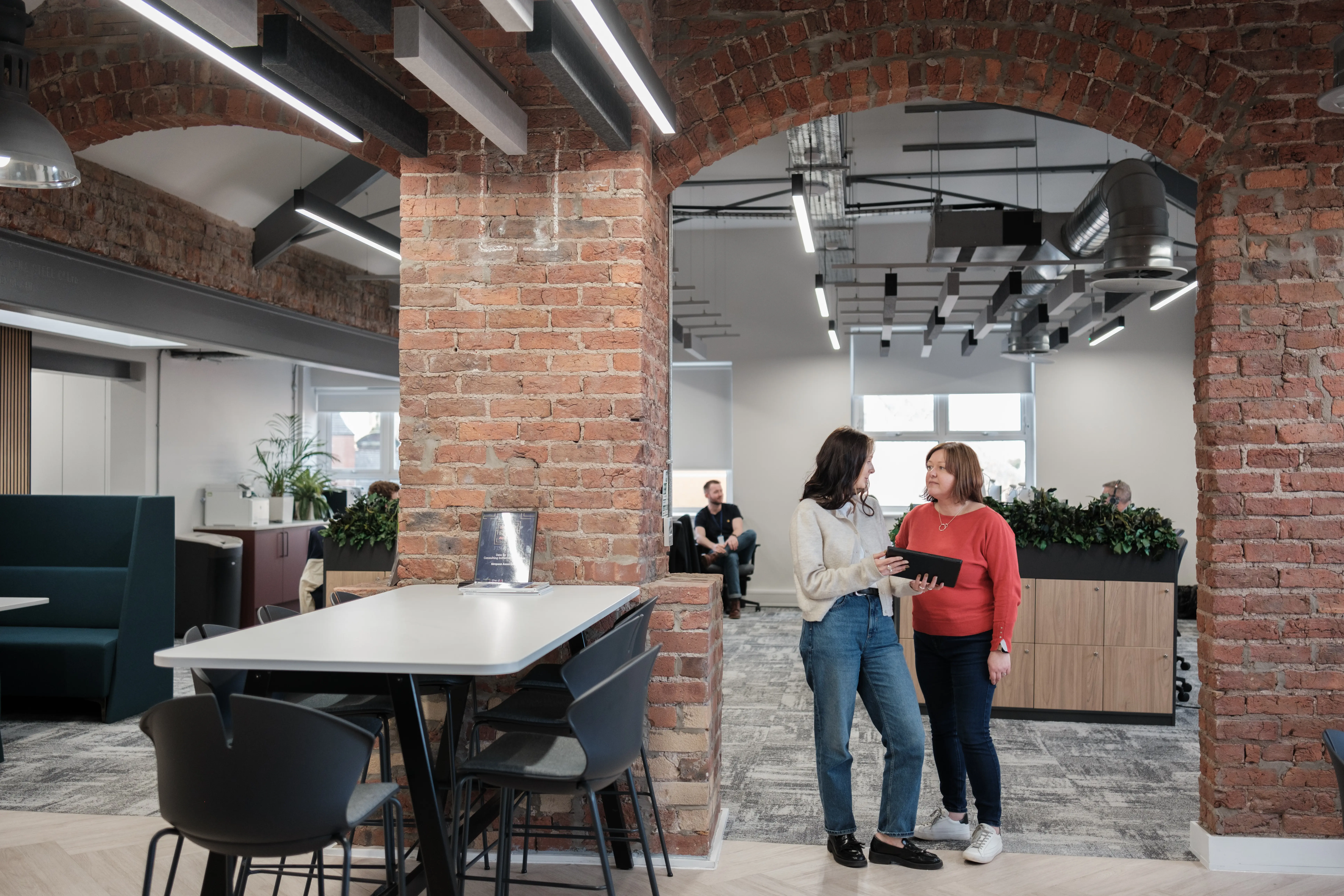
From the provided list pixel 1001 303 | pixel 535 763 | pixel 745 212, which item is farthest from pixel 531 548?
pixel 745 212

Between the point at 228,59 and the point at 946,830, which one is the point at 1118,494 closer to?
the point at 946,830

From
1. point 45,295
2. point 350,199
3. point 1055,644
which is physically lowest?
point 1055,644

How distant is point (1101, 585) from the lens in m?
5.81

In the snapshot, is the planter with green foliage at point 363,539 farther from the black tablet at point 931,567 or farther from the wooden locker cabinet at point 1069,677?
the wooden locker cabinet at point 1069,677

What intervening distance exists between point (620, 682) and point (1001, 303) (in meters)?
5.50

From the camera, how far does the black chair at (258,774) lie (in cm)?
212

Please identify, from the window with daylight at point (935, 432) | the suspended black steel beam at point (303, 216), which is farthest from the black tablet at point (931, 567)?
the window with daylight at point (935, 432)

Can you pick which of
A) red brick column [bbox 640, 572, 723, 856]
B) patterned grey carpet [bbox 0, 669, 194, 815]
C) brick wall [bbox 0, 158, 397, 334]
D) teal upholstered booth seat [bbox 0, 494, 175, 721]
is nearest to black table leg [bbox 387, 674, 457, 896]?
red brick column [bbox 640, 572, 723, 856]

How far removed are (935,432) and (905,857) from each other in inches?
314

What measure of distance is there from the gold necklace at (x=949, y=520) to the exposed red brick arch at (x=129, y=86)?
8.39ft

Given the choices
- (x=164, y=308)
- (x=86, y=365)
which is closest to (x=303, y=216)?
(x=164, y=308)

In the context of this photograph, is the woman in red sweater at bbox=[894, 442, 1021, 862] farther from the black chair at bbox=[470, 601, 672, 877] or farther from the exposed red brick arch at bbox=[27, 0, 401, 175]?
the exposed red brick arch at bbox=[27, 0, 401, 175]

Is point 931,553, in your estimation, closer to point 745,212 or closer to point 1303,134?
point 1303,134

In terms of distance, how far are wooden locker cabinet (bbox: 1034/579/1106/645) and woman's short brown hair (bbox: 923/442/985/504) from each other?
2.51 metres
